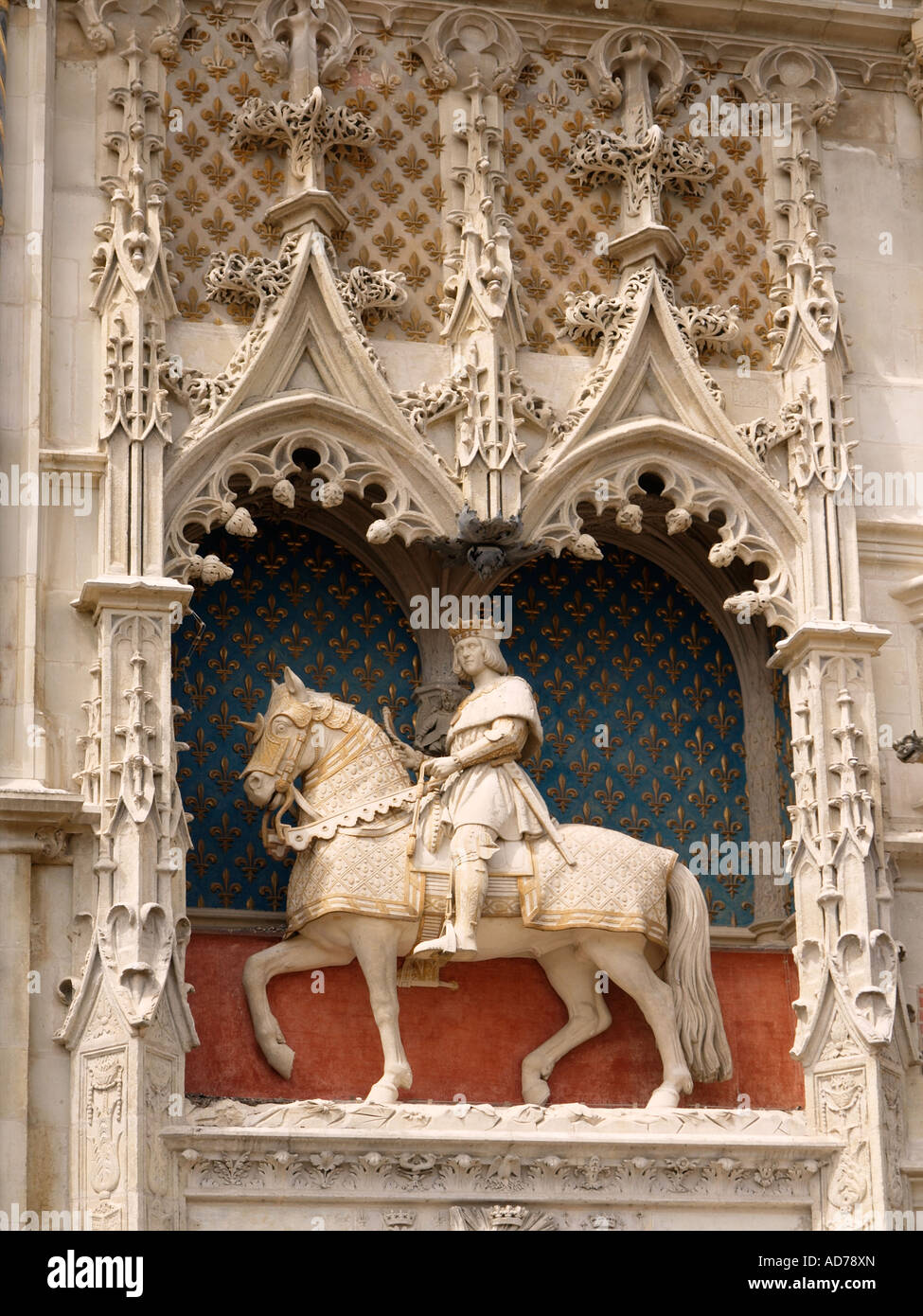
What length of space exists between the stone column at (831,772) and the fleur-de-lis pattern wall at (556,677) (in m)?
0.86

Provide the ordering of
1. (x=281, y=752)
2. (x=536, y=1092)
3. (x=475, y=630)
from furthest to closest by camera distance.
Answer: (x=475, y=630), (x=281, y=752), (x=536, y=1092)

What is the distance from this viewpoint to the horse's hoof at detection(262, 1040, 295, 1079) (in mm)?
14164

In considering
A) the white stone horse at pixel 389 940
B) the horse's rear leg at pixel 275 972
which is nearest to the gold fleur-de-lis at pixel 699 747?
the white stone horse at pixel 389 940

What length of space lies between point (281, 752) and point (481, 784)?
97 cm

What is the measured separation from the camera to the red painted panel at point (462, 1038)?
1427 centimetres

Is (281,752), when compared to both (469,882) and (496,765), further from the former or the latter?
(469,882)

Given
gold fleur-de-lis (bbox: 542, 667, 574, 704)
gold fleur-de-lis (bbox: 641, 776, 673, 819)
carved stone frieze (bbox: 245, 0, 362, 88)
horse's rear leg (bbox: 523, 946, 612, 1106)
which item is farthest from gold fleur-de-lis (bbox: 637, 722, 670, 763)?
carved stone frieze (bbox: 245, 0, 362, 88)

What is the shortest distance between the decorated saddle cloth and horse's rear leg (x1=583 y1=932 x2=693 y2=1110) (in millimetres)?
108

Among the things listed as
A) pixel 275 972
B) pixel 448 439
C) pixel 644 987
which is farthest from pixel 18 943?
pixel 448 439

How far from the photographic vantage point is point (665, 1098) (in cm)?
1427

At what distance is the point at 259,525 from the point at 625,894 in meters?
2.88

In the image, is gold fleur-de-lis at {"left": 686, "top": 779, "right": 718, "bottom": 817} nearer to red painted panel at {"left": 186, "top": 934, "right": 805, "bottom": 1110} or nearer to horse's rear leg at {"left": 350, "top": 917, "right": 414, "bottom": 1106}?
red painted panel at {"left": 186, "top": 934, "right": 805, "bottom": 1110}

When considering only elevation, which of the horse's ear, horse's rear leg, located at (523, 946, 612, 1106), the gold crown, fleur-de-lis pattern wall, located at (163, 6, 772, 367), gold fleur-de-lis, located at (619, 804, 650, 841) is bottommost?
horse's rear leg, located at (523, 946, 612, 1106)

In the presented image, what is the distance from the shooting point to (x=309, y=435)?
15.0 meters
